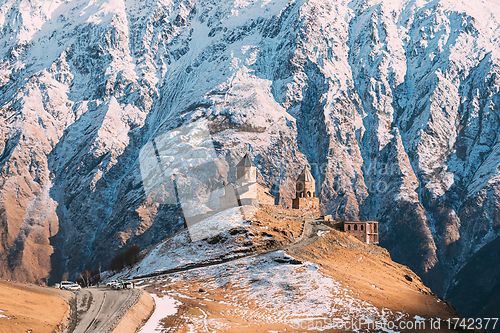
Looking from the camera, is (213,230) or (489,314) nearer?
(213,230)

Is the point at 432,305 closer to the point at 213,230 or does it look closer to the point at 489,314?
the point at 213,230

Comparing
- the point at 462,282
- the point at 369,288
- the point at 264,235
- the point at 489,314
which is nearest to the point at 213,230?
the point at 264,235

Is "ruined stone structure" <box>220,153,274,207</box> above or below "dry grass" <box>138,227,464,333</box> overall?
above

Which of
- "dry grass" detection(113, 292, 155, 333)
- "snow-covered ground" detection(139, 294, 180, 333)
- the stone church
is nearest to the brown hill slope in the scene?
"snow-covered ground" detection(139, 294, 180, 333)

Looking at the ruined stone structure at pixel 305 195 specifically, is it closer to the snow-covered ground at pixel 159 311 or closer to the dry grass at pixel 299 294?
the dry grass at pixel 299 294

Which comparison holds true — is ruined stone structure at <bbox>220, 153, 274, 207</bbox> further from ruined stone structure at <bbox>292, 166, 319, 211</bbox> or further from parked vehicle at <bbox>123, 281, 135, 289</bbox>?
parked vehicle at <bbox>123, 281, 135, 289</bbox>

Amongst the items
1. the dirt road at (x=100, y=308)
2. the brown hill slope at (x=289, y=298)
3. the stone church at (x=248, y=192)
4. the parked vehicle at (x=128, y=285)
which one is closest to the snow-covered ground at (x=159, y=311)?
the brown hill slope at (x=289, y=298)

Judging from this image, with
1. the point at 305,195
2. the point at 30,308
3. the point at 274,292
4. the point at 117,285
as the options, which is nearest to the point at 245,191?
the point at 305,195
